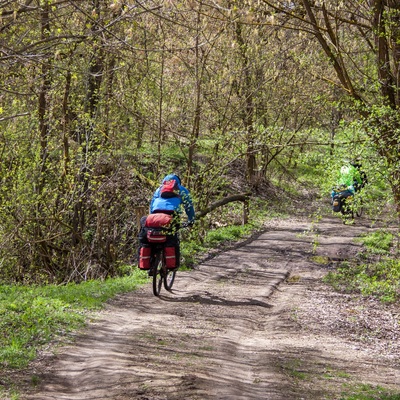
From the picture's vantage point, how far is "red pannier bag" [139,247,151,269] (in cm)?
1109

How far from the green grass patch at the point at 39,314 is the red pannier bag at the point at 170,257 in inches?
46.5

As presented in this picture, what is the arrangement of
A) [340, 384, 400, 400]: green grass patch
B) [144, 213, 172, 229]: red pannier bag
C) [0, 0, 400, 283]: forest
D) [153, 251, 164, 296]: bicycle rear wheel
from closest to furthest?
1. [340, 384, 400, 400]: green grass patch
2. [144, 213, 172, 229]: red pannier bag
3. [153, 251, 164, 296]: bicycle rear wheel
4. [0, 0, 400, 283]: forest

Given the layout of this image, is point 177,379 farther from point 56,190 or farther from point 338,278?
point 56,190

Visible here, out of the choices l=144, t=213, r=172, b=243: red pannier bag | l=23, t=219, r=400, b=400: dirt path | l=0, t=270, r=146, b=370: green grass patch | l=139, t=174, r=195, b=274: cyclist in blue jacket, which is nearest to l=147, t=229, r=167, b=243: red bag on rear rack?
l=144, t=213, r=172, b=243: red pannier bag

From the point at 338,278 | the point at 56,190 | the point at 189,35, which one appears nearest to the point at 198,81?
the point at 189,35

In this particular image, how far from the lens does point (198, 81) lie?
17359 mm

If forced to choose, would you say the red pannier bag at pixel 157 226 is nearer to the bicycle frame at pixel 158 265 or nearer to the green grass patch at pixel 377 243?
the bicycle frame at pixel 158 265

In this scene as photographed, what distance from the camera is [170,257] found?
11133mm

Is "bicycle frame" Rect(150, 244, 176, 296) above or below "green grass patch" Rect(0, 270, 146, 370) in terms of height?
above

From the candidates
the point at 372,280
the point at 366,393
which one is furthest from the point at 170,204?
the point at 366,393

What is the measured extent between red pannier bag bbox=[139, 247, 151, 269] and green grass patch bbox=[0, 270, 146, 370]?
0.83m

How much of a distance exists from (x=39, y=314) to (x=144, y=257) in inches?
105

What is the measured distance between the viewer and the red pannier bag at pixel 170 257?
11.1 metres

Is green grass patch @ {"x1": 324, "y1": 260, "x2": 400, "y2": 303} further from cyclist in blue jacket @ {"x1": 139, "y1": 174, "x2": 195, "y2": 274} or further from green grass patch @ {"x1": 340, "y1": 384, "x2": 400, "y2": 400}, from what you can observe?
green grass patch @ {"x1": 340, "y1": 384, "x2": 400, "y2": 400}
